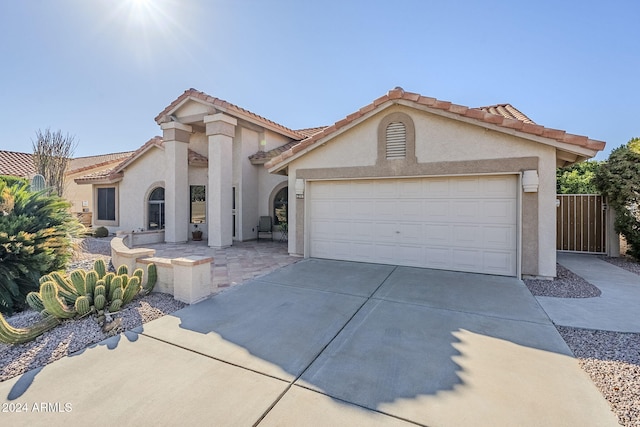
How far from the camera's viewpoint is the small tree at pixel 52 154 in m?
14.8

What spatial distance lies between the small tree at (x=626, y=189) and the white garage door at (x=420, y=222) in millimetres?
5448

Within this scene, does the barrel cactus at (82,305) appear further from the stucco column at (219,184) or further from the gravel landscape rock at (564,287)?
the gravel landscape rock at (564,287)

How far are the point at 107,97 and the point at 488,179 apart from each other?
723 inches

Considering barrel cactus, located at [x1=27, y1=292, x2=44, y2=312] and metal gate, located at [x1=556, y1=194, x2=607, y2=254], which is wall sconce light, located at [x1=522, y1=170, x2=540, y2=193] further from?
barrel cactus, located at [x1=27, y1=292, x2=44, y2=312]

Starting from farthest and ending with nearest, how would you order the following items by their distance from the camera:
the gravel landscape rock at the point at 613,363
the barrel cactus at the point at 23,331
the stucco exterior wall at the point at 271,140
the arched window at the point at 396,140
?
the stucco exterior wall at the point at 271,140 → the arched window at the point at 396,140 → the barrel cactus at the point at 23,331 → the gravel landscape rock at the point at 613,363

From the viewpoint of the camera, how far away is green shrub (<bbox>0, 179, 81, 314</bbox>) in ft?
21.1

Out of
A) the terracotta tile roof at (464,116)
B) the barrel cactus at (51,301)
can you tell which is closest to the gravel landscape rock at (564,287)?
the terracotta tile roof at (464,116)

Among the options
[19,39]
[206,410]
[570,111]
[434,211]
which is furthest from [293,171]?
[570,111]

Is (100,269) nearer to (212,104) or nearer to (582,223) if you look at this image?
(212,104)

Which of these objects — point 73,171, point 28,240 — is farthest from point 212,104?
point 73,171

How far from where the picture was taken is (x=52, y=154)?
15039 millimetres

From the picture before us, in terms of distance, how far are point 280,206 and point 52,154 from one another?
11.9 meters

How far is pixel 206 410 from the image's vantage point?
10.2 feet

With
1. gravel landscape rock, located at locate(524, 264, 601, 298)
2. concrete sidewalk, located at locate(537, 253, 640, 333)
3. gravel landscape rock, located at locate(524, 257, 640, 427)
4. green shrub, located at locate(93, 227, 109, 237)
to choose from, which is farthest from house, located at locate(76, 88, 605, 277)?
green shrub, located at locate(93, 227, 109, 237)
